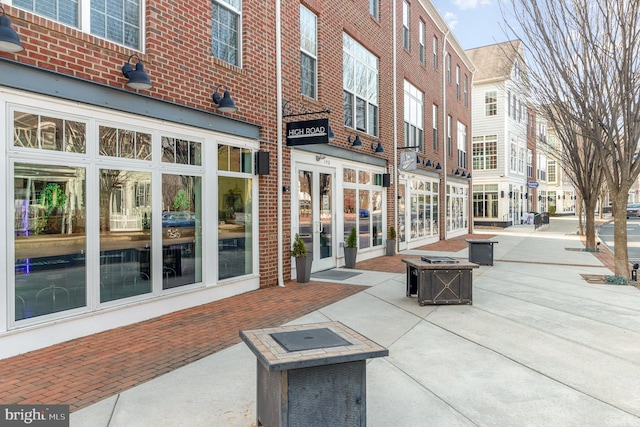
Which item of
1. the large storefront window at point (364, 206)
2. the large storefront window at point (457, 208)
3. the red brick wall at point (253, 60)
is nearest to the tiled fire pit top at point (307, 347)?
the red brick wall at point (253, 60)

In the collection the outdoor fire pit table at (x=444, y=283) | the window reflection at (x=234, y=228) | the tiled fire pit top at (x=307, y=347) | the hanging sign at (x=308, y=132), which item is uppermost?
the hanging sign at (x=308, y=132)

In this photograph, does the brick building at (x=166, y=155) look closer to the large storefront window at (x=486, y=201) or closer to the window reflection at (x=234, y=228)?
the window reflection at (x=234, y=228)

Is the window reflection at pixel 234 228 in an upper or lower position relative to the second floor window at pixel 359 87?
lower

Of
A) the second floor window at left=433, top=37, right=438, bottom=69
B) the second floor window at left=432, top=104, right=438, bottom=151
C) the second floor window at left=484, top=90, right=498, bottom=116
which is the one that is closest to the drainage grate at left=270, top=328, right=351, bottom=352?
the second floor window at left=432, top=104, right=438, bottom=151

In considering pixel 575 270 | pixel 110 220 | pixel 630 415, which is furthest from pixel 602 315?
pixel 110 220

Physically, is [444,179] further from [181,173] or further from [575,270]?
[181,173]

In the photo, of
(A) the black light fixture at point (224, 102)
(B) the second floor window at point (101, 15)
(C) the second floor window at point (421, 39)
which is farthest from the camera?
(C) the second floor window at point (421, 39)

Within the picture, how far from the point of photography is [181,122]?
6371mm

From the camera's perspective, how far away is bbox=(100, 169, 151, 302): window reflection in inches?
214

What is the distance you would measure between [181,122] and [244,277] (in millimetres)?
2994

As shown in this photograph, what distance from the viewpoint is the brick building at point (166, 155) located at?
184 inches

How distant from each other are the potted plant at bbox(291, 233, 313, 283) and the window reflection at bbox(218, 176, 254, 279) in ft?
3.64

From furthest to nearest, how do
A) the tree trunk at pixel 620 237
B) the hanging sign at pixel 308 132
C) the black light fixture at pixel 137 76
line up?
the tree trunk at pixel 620 237 → the hanging sign at pixel 308 132 → the black light fixture at pixel 137 76

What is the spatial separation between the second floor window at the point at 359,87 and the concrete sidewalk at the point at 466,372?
6298 mm
